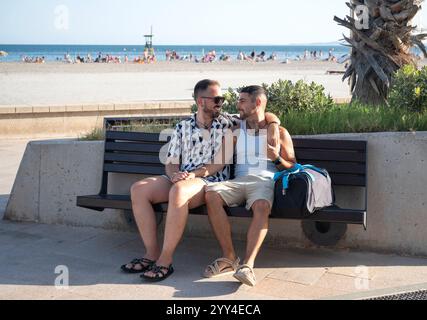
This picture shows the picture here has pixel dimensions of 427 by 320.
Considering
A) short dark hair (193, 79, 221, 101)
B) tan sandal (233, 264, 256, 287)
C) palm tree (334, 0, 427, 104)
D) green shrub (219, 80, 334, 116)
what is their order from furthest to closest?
palm tree (334, 0, 427, 104), green shrub (219, 80, 334, 116), short dark hair (193, 79, 221, 101), tan sandal (233, 264, 256, 287)

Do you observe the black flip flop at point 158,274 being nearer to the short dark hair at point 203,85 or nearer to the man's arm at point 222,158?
the man's arm at point 222,158

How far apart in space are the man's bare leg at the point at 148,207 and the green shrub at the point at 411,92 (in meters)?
2.58

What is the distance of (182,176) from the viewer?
543 cm

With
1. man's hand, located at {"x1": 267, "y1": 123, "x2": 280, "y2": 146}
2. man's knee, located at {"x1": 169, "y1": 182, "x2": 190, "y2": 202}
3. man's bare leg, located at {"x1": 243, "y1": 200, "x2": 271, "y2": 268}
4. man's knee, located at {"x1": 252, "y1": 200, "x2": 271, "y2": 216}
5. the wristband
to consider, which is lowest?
man's bare leg, located at {"x1": 243, "y1": 200, "x2": 271, "y2": 268}

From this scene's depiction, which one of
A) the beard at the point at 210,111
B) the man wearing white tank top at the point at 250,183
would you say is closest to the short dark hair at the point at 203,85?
the beard at the point at 210,111

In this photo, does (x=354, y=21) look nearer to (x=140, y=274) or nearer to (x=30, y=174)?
(x=30, y=174)

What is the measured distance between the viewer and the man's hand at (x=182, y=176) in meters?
5.43

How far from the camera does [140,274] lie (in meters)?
5.27

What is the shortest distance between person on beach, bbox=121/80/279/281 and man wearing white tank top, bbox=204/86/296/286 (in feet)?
0.36

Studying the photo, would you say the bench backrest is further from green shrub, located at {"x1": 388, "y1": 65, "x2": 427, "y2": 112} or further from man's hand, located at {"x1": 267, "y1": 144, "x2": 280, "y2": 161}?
green shrub, located at {"x1": 388, "y1": 65, "x2": 427, "y2": 112}

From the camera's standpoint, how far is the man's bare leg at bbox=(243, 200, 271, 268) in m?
5.10
